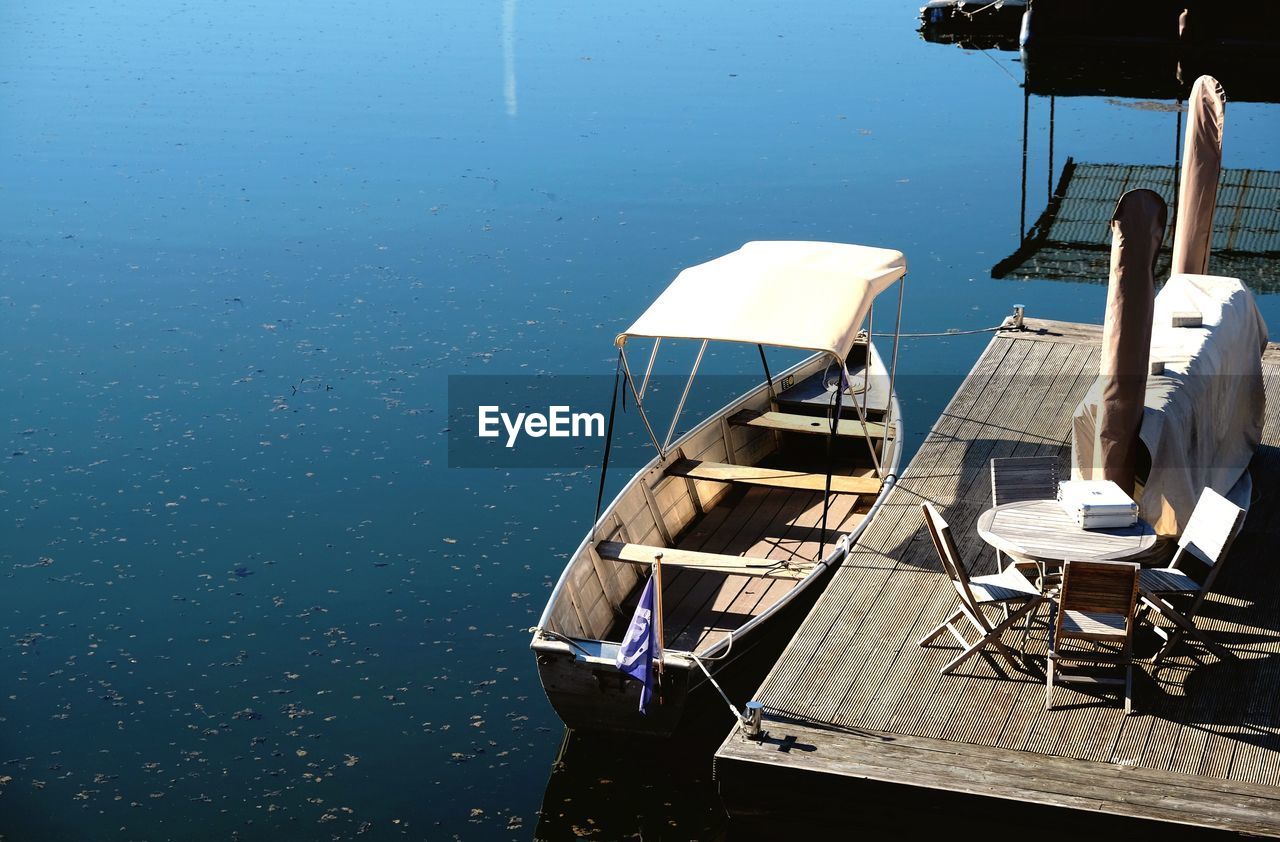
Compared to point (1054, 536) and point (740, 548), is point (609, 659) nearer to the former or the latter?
point (740, 548)

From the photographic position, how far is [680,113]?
90.0ft

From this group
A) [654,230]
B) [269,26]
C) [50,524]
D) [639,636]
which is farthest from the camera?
[269,26]

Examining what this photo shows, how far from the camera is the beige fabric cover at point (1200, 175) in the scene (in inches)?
472

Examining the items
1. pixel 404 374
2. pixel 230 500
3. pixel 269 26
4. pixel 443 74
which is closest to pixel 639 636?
pixel 230 500

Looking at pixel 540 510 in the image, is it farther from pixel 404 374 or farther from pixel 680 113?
pixel 680 113

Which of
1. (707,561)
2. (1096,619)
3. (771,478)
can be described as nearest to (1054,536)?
(1096,619)

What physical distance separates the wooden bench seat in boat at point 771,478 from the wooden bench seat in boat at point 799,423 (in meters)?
0.76

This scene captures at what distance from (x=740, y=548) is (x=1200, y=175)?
4.84 m

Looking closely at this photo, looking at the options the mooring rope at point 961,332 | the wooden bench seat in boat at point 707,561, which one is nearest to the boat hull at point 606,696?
the wooden bench seat in boat at point 707,561

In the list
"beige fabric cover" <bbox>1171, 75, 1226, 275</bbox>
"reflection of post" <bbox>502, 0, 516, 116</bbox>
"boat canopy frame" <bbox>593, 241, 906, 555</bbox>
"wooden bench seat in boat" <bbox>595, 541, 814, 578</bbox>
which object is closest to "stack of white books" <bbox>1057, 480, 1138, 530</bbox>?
"boat canopy frame" <bbox>593, 241, 906, 555</bbox>

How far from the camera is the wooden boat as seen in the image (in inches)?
380

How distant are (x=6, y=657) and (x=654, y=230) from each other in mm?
12029

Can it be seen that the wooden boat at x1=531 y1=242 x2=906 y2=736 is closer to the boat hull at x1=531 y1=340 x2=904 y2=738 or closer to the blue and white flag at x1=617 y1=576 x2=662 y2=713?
the boat hull at x1=531 y1=340 x2=904 y2=738

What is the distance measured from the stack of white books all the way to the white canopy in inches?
89.1
